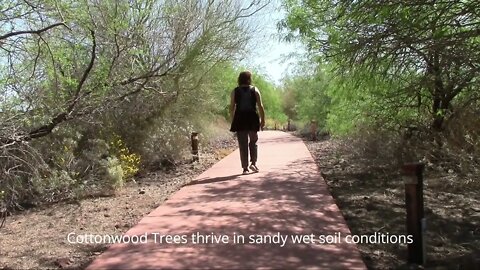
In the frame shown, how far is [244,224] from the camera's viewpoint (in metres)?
5.93

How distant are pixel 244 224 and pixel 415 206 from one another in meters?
2.00

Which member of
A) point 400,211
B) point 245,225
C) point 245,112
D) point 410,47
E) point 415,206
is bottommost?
point 400,211

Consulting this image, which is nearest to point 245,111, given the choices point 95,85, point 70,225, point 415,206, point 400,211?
point 95,85

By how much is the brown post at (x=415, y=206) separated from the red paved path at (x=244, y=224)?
1.82 feet

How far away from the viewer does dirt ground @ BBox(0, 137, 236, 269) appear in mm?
5379

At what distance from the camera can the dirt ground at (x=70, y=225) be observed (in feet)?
17.6

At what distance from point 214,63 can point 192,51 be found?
2.68 meters

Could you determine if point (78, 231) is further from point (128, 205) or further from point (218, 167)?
point (218, 167)

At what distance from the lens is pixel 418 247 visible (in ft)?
15.5

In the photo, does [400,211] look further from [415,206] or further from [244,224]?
[415,206]

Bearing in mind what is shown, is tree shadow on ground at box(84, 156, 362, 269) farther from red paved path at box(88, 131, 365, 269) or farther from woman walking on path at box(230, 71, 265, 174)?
woman walking on path at box(230, 71, 265, 174)

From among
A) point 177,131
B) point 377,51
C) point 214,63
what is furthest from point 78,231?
point 214,63

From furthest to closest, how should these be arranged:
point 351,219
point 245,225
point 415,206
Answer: point 351,219
point 245,225
point 415,206

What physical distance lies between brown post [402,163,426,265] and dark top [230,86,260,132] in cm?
512
